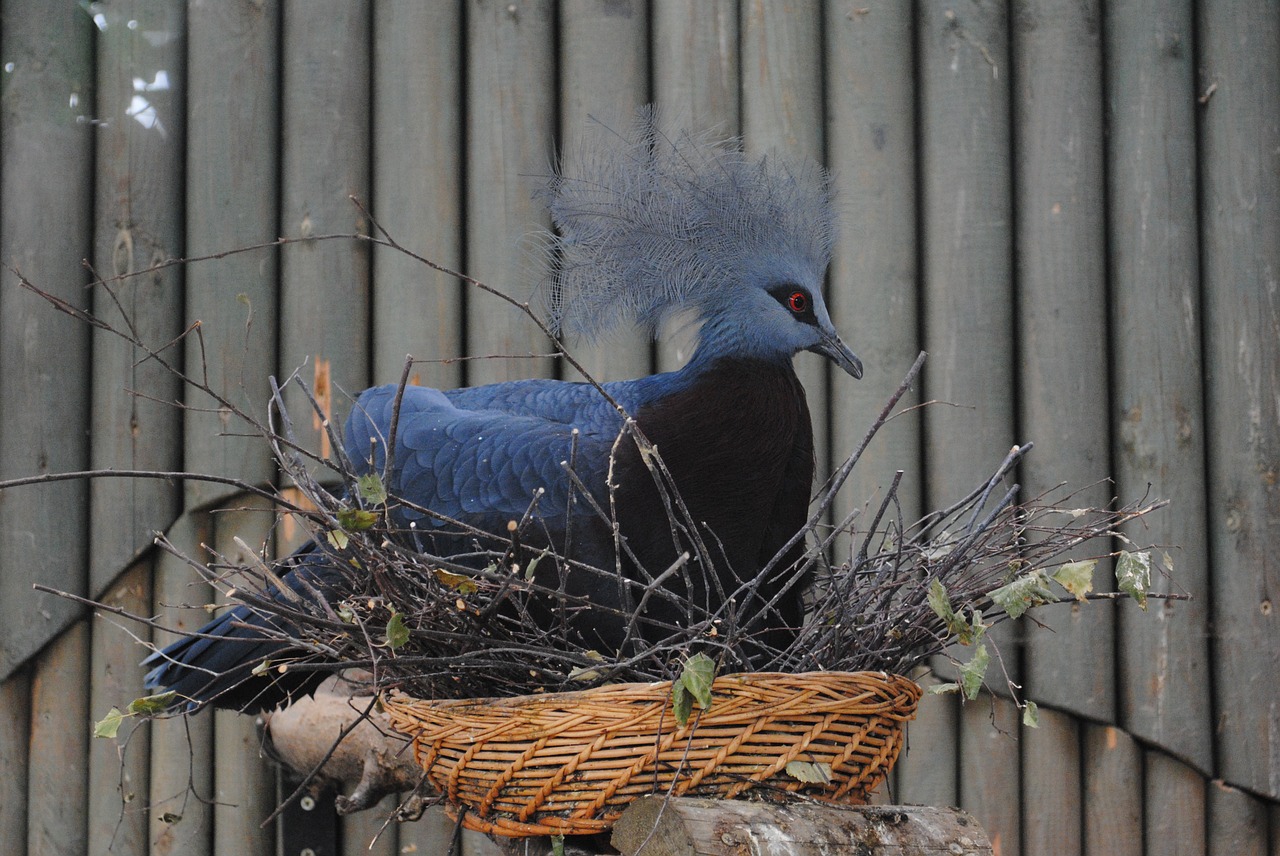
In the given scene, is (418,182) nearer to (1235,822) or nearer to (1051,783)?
(1051,783)

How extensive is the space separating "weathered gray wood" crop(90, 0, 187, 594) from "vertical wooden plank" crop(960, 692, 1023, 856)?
6.64 ft

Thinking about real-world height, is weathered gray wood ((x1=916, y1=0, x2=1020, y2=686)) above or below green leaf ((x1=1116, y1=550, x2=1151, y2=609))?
above

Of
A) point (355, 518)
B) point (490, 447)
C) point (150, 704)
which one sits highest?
point (490, 447)

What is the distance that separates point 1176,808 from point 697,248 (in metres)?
1.96

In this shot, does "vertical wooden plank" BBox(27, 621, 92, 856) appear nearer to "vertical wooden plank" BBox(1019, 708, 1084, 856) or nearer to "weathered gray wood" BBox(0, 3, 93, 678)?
"weathered gray wood" BBox(0, 3, 93, 678)

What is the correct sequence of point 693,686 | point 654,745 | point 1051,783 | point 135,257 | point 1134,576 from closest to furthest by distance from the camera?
point 693,686 < point 654,745 < point 1134,576 < point 1051,783 < point 135,257

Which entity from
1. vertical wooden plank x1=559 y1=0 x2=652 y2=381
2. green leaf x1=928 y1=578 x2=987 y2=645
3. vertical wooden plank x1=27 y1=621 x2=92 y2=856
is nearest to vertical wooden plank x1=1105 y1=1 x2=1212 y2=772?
vertical wooden plank x1=559 y1=0 x2=652 y2=381

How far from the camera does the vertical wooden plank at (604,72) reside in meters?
3.38

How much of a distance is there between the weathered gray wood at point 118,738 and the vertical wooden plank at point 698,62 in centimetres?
142

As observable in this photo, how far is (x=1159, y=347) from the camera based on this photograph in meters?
3.34

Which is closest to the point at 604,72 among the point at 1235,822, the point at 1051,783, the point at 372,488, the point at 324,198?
the point at 324,198

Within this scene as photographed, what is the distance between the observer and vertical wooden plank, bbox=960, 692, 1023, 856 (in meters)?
3.25

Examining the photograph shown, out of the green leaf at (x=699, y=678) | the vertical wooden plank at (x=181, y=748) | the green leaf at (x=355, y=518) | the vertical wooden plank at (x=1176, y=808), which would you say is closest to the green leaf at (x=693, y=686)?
the green leaf at (x=699, y=678)

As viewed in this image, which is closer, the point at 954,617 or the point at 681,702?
the point at 681,702
